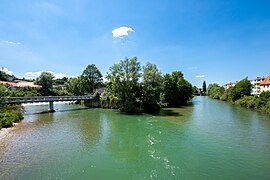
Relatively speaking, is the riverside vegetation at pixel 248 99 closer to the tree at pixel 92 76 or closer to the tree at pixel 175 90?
the tree at pixel 175 90

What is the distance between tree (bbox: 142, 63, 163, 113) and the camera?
34094mm

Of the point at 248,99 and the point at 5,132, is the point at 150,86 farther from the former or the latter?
the point at 248,99

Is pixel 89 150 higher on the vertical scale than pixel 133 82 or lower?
lower

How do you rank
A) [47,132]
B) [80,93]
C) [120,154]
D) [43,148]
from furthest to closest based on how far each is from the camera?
1. [80,93]
2. [47,132]
3. [43,148]
4. [120,154]

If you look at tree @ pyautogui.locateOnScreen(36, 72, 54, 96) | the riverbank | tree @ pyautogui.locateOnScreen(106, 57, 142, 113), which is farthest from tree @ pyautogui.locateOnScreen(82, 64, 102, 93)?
the riverbank

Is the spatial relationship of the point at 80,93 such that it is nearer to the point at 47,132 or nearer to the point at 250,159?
the point at 47,132

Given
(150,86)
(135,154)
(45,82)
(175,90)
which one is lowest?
(135,154)

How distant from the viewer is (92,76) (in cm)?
6719

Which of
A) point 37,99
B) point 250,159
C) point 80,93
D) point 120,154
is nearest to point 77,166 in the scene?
point 120,154

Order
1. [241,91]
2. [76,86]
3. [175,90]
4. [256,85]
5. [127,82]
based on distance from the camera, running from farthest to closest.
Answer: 1. [256,85]
2. [76,86]
3. [241,91]
4. [175,90]
5. [127,82]

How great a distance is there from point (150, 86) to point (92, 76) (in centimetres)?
3875

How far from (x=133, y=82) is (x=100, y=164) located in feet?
78.1

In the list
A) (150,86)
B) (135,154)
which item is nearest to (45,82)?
(150,86)

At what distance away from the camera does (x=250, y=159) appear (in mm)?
11422
